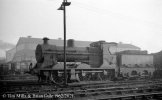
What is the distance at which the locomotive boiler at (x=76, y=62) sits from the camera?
15.3m

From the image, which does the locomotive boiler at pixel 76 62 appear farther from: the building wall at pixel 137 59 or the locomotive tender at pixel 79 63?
the building wall at pixel 137 59

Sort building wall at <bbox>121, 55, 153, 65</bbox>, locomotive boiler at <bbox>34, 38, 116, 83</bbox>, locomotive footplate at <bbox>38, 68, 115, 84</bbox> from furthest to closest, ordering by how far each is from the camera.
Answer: building wall at <bbox>121, 55, 153, 65</bbox> < locomotive boiler at <bbox>34, 38, 116, 83</bbox> < locomotive footplate at <bbox>38, 68, 115, 84</bbox>

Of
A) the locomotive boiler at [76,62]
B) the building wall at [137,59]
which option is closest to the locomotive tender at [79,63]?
the locomotive boiler at [76,62]

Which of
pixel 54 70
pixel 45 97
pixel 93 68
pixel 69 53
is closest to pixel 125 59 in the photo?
pixel 93 68

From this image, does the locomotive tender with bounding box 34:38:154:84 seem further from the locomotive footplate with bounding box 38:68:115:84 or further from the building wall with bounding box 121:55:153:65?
the building wall with bounding box 121:55:153:65

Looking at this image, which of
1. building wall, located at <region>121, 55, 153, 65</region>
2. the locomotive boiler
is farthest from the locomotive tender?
building wall, located at <region>121, 55, 153, 65</region>

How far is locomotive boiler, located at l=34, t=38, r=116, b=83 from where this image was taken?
50.1 feet

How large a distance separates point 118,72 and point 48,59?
7.62m

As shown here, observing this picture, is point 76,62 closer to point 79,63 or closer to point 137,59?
point 79,63

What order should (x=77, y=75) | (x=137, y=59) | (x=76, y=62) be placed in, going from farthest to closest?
(x=137, y=59)
(x=76, y=62)
(x=77, y=75)

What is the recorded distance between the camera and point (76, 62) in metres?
16.9

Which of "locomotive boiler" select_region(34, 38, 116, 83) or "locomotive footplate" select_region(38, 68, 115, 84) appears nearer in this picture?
"locomotive footplate" select_region(38, 68, 115, 84)

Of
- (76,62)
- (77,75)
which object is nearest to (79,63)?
(76,62)

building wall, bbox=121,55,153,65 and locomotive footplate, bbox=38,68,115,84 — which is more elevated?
building wall, bbox=121,55,153,65
